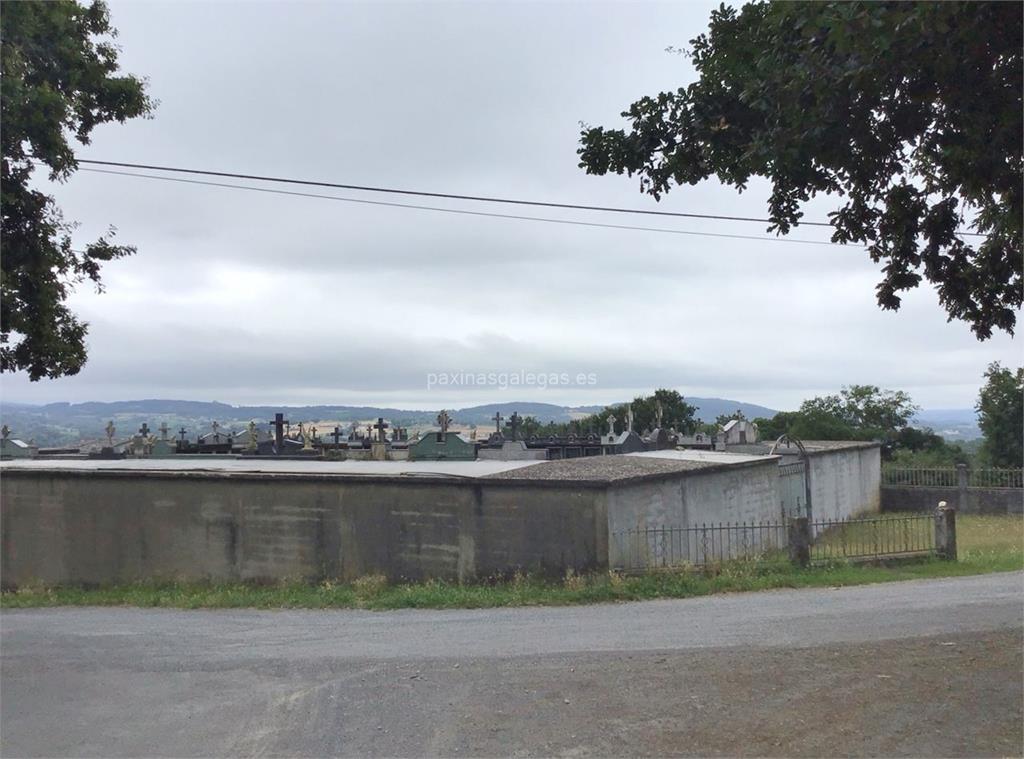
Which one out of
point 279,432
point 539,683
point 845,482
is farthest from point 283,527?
point 845,482

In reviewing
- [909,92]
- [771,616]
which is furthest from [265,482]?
[909,92]

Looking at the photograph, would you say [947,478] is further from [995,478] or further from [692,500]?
[692,500]

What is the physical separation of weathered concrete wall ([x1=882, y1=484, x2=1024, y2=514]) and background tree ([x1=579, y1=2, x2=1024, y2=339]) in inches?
878

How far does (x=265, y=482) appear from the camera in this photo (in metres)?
15.1

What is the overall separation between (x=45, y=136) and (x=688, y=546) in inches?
448

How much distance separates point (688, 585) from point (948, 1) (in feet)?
28.2

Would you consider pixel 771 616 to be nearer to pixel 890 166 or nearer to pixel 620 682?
pixel 620 682

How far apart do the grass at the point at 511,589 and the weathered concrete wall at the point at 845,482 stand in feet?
31.9

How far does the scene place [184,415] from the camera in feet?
159

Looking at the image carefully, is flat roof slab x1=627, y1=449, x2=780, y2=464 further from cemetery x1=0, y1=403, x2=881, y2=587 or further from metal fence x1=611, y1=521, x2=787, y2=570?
metal fence x1=611, y1=521, x2=787, y2=570

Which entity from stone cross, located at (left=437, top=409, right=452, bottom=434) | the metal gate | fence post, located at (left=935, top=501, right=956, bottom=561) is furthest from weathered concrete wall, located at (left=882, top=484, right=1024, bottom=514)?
stone cross, located at (left=437, top=409, right=452, bottom=434)

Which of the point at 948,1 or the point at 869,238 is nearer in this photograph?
the point at 948,1

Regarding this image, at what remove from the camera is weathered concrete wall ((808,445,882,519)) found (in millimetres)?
25516

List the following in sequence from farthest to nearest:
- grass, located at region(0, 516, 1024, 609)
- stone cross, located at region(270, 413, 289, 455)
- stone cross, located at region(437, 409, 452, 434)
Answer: stone cross, located at region(270, 413, 289, 455), stone cross, located at region(437, 409, 452, 434), grass, located at region(0, 516, 1024, 609)
